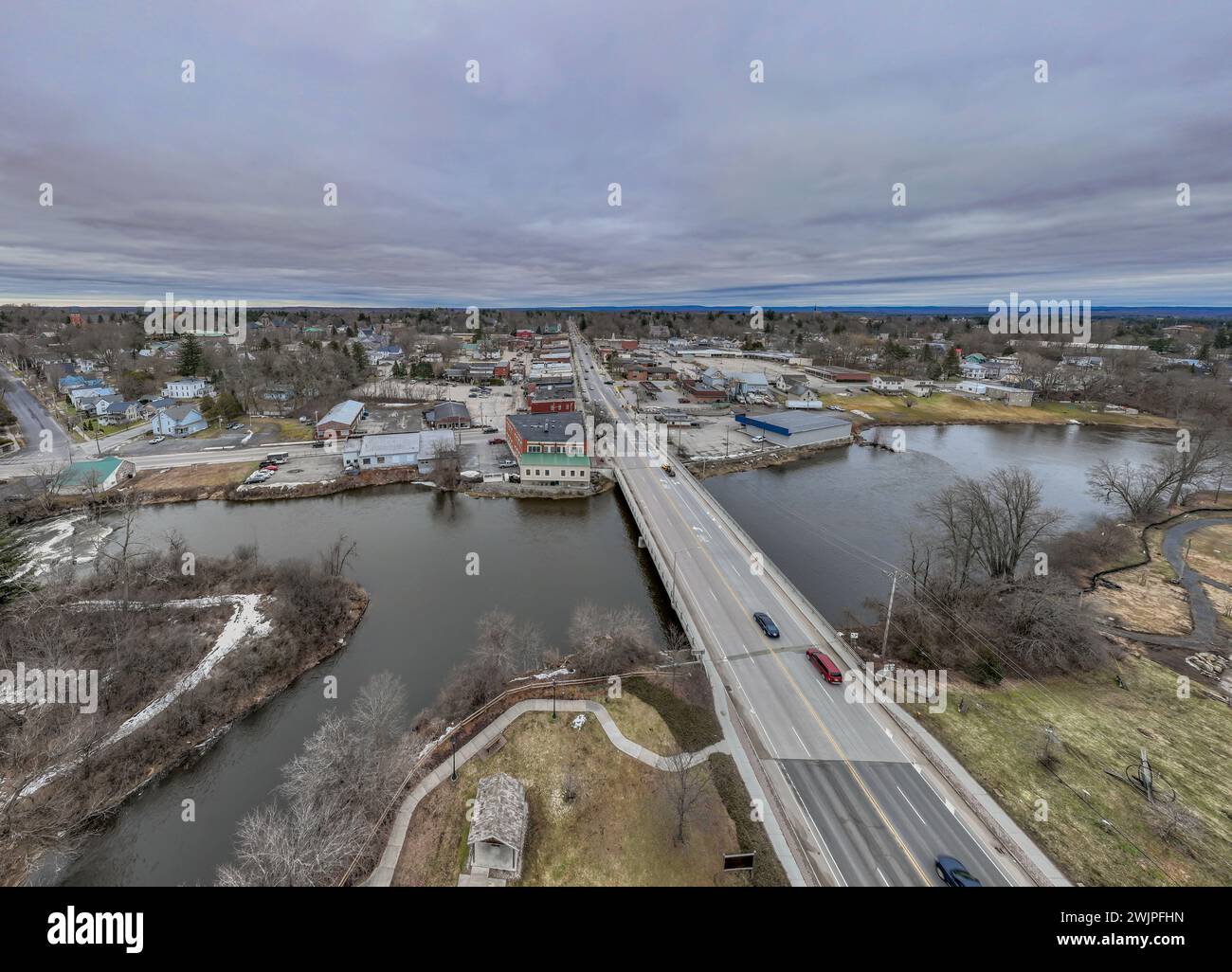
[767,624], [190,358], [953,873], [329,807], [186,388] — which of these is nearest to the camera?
[953,873]

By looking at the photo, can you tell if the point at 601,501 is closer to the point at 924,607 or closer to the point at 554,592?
the point at 554,592

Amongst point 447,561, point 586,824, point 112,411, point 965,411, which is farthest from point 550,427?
point 965,411

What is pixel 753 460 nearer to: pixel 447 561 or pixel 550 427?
pixel 550 427

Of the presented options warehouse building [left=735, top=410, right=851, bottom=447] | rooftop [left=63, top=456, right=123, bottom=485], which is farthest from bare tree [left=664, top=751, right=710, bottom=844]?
rooftop [left=63, top=456, right=123, bottom=485]

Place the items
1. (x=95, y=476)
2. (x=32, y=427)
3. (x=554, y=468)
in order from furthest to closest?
(x=32, y=427), (x=554, y=468), (x=95, y=476)

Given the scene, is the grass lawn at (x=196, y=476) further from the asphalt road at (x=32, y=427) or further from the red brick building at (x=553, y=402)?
the red brick building at (x=553, y=402)

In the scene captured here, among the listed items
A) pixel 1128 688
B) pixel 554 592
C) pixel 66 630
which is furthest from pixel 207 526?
pixel 1128 688

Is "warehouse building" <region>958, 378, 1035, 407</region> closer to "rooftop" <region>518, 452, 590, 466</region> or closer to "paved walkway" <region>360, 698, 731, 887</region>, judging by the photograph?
"rooftop" <region>518, 452, 590, 466</region>
